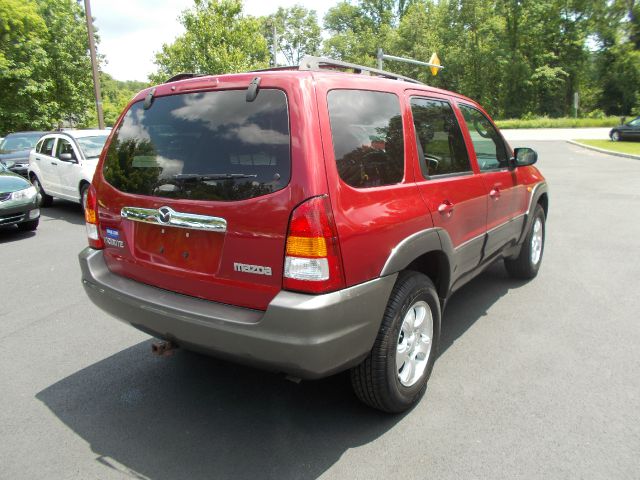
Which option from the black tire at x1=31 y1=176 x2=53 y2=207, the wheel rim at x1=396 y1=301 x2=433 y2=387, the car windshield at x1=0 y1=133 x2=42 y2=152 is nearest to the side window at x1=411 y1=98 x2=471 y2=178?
the wheel rim at x1=396 y1=301 x2=433 y2=387

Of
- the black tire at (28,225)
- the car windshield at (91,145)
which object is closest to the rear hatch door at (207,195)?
the black tire at (28,225)

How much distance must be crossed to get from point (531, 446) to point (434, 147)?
1.86 metres

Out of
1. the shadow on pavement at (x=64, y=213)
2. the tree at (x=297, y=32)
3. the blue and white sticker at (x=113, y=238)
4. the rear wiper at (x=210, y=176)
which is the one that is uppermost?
the tree at (x=297, y=32)

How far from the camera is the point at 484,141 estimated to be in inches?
161

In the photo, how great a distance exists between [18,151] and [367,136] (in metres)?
16.8

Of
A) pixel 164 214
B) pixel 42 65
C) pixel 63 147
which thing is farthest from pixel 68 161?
pixel 42 65

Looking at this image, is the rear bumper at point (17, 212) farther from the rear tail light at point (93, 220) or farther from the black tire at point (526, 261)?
the black tire at point (526, 261)

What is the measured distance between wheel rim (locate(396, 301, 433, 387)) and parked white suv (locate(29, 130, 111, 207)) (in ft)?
27.0

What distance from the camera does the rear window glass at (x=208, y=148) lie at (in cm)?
236

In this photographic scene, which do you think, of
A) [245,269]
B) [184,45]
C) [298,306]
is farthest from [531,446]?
[184,45]

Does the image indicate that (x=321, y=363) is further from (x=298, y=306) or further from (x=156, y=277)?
(x=156, y=277)

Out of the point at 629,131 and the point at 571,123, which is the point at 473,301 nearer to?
the point at 629,131

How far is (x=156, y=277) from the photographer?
2754mm

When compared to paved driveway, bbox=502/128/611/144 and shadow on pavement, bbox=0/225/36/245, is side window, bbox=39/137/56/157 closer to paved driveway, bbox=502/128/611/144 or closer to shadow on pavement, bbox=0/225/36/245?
shadow on pavement, bbox=0/225/36/245
